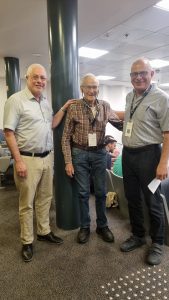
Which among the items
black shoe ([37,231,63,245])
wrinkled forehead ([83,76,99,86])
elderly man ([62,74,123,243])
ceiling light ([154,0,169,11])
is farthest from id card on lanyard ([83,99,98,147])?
ceiling light ([154,0,169,11])

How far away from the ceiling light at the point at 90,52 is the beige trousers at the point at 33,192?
411cm

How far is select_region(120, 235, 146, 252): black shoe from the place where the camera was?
7.04ft

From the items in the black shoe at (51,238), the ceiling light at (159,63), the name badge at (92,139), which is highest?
the ceiling light at (159,63)

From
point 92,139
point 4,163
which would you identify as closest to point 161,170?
point 92,139

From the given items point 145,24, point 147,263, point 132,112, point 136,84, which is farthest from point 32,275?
point 145,24

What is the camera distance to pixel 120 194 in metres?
2.86

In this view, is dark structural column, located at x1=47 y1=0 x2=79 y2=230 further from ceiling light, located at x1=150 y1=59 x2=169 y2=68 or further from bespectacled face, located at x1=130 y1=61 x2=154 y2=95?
ceiling light, located at x1=150 y1=59 x2=169 y2=68

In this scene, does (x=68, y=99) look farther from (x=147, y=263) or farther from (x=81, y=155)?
(x=147, y=263)

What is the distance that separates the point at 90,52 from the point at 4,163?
3.41 meters

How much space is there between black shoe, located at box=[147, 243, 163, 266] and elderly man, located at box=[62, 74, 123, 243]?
0.41 metres

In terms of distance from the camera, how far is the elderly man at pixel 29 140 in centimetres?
195

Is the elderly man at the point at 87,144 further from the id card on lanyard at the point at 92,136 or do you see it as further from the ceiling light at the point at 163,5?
the ceiling light at the point at 163,5

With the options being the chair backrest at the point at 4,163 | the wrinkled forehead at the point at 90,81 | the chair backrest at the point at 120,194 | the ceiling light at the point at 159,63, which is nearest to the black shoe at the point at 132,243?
the chair backrest at the point at 120,194

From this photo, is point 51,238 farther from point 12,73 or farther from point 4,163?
point 12,73
